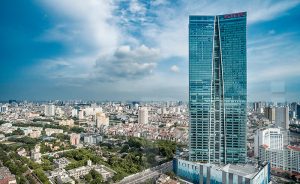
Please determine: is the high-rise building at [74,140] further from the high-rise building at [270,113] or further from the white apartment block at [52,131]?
the high-rise building at [270,113]

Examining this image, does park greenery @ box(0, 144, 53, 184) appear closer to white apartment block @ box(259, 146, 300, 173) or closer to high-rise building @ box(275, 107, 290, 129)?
white apartment block @ box(259, 146, 300, 173)

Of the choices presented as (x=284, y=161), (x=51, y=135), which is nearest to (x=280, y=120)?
(x=284, y=161)

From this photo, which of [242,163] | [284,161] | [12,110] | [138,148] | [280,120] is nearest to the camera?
[242,163]

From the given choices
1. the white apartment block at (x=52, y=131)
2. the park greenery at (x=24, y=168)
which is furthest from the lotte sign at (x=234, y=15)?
the white apartment block at (x=52, y=131)

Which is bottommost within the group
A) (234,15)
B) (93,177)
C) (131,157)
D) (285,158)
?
(93,177)

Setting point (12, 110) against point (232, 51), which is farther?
point (12, 110)

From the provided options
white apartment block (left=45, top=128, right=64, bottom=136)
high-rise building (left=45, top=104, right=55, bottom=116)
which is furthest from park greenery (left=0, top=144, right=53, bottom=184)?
high-rise building (left=45, top=104, right=55, bottom=116)

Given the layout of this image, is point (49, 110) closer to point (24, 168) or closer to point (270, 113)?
point (24, 168)

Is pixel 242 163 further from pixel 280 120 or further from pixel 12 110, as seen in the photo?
pixel 12 110

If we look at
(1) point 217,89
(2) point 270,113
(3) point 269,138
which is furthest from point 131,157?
(2) point 270,113
